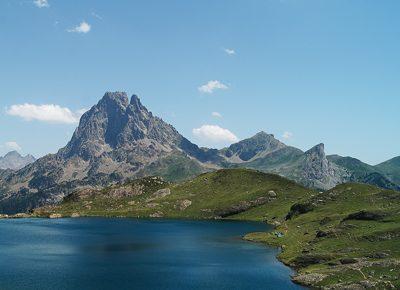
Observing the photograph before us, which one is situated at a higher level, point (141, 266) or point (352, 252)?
point (352, 252)

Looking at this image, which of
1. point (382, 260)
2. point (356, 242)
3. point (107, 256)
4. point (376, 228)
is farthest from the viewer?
point (107, 256)

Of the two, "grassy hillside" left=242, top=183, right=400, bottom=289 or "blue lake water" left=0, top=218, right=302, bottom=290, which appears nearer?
"grassy hillside" left=242, top=183, right=400, bottom=289

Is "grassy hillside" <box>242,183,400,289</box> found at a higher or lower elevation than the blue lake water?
higher

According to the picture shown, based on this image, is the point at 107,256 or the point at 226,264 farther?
the point at 107,256

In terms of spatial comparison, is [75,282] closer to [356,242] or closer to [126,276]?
[126,276]

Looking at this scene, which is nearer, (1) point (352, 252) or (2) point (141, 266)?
(1) point (352, 252)

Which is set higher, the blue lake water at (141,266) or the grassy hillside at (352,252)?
the grassy hillside at (352,252)

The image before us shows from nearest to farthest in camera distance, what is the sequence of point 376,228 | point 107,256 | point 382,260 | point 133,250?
point 382,260 < point 376,228 < point 107,256 < point 133,250

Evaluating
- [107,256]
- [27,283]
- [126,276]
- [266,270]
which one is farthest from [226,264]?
[27,283]

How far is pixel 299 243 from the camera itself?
6718 inches

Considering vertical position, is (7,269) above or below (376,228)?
below

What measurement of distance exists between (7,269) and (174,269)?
4978cm

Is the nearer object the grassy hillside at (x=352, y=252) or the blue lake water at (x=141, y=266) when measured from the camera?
the grassy hillside at (x=352, y=252)

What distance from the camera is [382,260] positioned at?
114 metres
